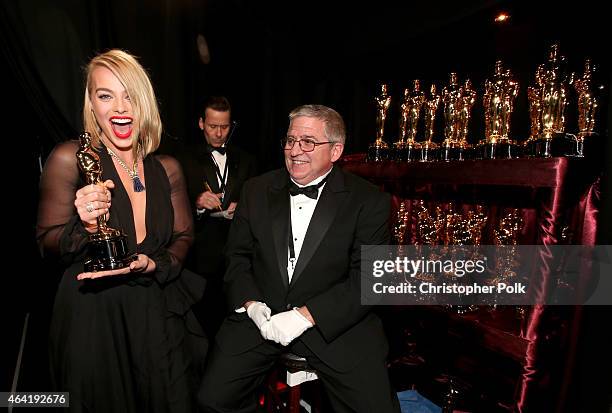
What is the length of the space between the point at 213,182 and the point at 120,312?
7.11 ft

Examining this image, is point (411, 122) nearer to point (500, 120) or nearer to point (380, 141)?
point (380, 141)

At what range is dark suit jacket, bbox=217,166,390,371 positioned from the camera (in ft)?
7.23

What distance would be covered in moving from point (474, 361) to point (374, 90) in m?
3.37

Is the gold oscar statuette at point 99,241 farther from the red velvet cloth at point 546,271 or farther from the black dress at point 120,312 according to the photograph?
the red velvet cloth at point 546,271

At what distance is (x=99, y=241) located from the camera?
1.62 metres

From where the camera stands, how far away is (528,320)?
2.20 metres

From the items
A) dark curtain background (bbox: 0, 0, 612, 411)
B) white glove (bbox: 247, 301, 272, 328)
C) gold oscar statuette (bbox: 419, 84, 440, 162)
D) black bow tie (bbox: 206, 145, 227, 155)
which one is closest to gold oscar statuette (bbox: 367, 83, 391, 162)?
gold oscar statuette (bbox: 419, 84, 440, 162)

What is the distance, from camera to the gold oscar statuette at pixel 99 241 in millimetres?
1622

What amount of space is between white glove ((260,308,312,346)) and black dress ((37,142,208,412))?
0.46 metres

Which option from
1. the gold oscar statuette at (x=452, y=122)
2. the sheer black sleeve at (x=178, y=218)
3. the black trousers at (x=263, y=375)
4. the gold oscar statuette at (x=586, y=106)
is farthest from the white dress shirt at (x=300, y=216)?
the gold oscar statuette at (x=586, y=106)

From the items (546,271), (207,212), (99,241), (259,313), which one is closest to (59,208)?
(99,241)

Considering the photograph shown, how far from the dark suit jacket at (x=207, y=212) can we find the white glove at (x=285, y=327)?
72.0 inches

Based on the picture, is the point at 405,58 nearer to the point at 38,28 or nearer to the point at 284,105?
the point at 284,105

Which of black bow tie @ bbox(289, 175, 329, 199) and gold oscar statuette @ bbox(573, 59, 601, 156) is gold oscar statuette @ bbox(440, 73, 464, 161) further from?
black bow tie @ bbox(289, 175, 329, 199)
